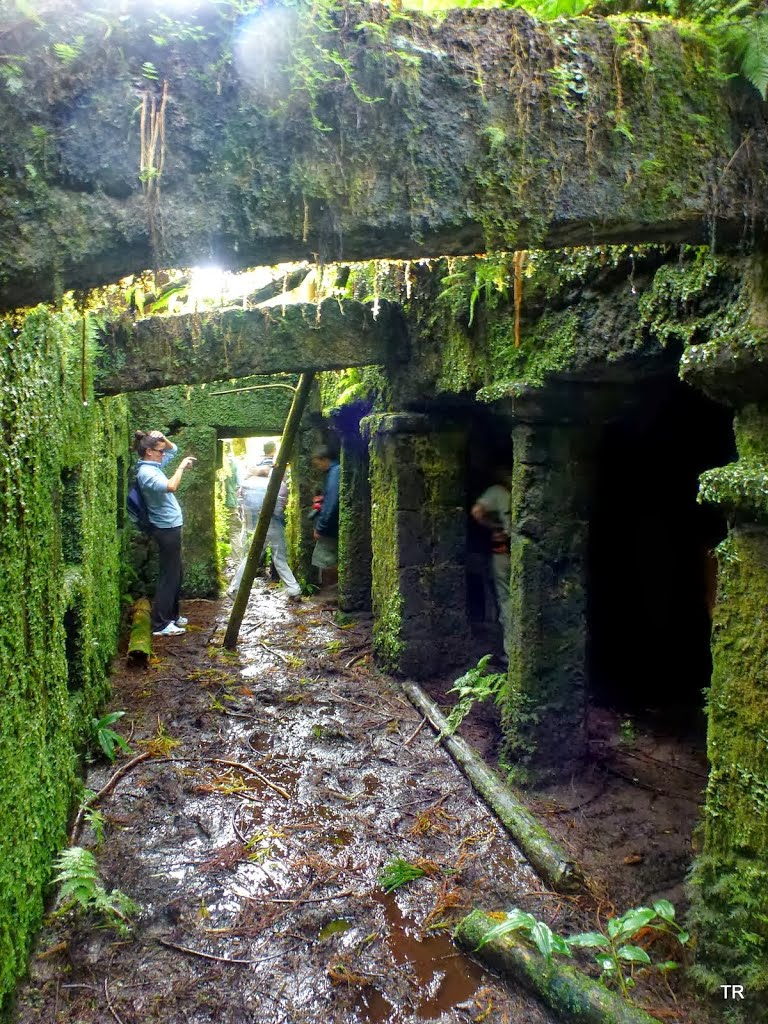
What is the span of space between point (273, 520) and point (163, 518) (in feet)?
7.21

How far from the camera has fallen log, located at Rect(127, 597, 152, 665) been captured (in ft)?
21.7

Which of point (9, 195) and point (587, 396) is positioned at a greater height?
point (9, 195)

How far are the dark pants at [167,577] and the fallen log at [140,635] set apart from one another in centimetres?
15

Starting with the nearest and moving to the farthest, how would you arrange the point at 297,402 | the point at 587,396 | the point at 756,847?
the point at 756,847 < the point at 587,396 < the point at 297,402

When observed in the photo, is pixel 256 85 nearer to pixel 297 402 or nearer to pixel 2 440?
pixel 2 440

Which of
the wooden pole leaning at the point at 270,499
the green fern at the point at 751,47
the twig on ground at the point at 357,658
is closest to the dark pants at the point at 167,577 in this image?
the wooden pole leaning at the point at 270,499

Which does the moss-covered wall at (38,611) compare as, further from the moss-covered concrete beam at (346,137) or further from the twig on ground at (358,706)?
the twig on ground at (358,706)

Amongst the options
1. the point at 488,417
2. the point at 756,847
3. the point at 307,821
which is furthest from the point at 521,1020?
the point at 488,417

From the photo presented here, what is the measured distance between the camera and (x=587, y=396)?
3.95m

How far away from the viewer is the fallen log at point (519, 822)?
11.0 ft

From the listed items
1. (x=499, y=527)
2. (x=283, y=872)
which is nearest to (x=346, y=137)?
(x=283, y=872)

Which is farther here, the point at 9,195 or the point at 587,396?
the point at 587,396

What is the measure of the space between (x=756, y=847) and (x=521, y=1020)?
105cm

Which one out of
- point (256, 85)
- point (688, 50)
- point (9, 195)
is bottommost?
point (9, 195)
